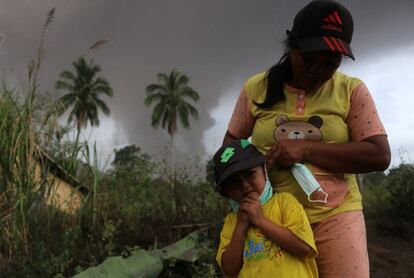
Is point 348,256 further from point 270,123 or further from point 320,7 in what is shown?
point 320,7

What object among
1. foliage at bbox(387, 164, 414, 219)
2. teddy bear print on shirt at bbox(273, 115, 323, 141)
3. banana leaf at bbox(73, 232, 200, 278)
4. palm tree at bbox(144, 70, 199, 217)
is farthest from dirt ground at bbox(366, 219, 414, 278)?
palm tree at bbox(144, 70, 199, 217)

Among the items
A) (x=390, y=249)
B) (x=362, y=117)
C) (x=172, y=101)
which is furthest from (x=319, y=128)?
(x=172, y=101)

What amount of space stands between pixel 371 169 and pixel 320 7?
57 centimetres

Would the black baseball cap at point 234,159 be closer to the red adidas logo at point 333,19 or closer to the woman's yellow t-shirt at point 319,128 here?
the woman's yellow t-shirt at point 319,128

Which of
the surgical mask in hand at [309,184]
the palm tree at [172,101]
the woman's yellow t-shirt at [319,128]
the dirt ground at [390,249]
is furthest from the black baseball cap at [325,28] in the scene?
the palm tree at [172,101]

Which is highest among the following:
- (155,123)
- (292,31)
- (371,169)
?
(155,123)

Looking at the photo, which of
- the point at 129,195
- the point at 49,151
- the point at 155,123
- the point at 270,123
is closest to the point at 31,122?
the point at 49,151

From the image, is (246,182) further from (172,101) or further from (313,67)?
(172,101)

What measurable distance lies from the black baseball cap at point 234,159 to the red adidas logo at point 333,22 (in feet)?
1.56

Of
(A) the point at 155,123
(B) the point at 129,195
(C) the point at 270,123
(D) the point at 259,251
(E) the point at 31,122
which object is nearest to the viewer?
(D) the point at 259,251

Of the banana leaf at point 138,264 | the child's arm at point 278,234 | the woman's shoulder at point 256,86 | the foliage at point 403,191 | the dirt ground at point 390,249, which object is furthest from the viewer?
the foliage at point 403,191

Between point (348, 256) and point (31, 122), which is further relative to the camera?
point (31, 122)

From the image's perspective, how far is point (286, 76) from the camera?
6.14 ft

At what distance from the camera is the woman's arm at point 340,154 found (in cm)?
170
